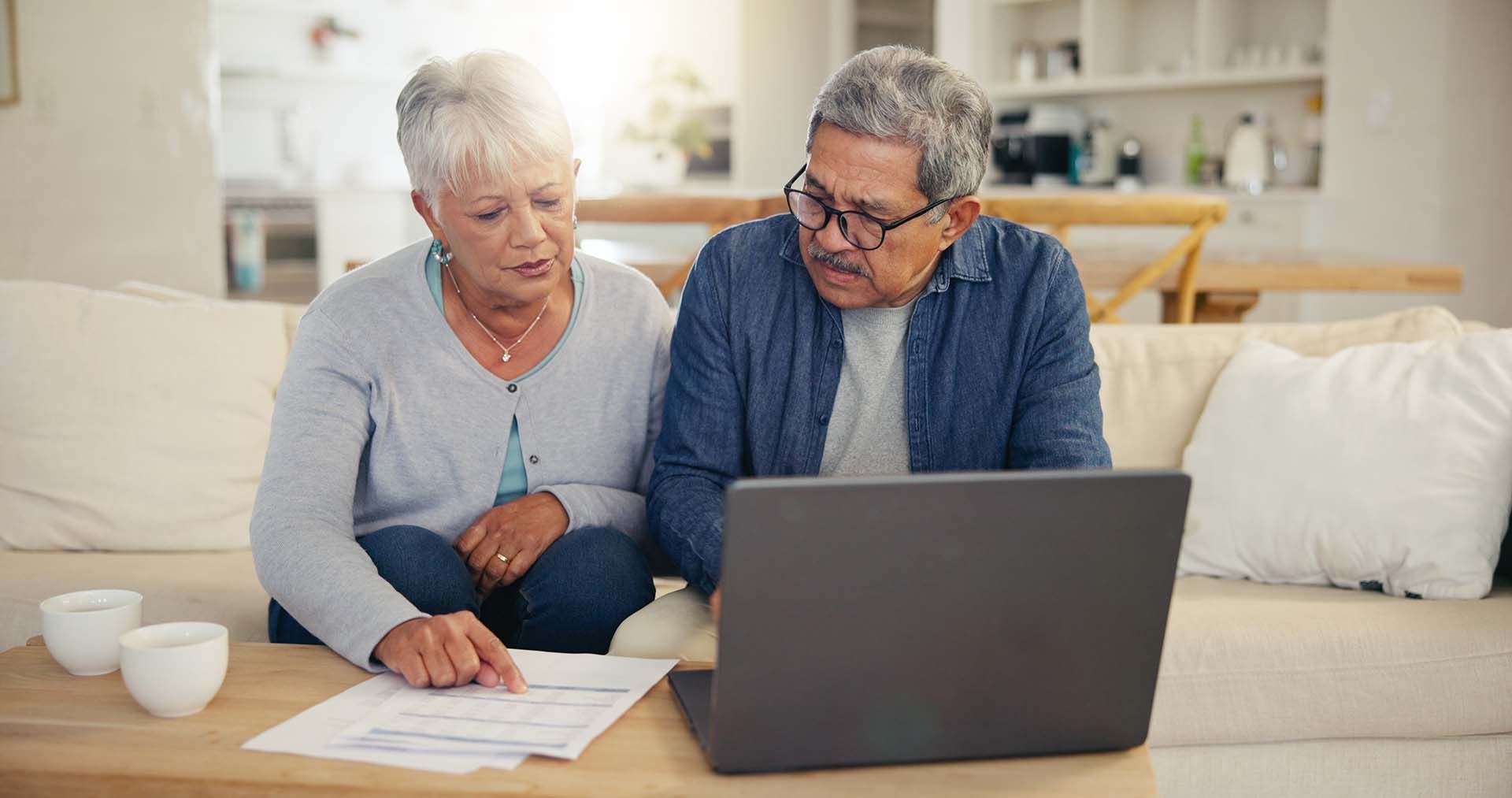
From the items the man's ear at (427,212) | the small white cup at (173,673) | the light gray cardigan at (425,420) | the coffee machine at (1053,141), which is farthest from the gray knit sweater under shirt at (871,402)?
the coffee machine at (1053,141)

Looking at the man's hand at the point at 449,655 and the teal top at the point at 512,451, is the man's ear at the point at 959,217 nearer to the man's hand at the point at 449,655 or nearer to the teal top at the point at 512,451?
the teal top at the point at 512,451

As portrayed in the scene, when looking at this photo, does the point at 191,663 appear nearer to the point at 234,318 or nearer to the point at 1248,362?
the point at 234,318

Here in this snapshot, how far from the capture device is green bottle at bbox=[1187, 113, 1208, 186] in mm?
5238

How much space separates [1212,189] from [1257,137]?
25 cm

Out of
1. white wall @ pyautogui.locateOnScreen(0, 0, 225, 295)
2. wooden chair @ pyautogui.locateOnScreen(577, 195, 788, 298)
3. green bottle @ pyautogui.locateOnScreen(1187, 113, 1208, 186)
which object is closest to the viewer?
wooden chair @ pyautogui.locateOnScreen(577, 195, 788, 298)

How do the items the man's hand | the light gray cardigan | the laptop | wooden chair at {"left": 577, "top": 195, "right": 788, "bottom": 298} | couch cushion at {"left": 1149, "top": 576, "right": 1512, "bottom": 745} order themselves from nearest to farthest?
the laptop, the man's hand, the light gray cardigan, couch cushion at {"left": 1149, "top": 576, "right": 1512, "bottom": 745}, wooden chair at {"left": 577, "top": 195, "right": 788, "bottom": 298}

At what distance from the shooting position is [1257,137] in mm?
4930

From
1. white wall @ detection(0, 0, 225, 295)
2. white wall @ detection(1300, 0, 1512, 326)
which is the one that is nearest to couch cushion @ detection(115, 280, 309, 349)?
white wall @ detection(0, 0, 225, 295)

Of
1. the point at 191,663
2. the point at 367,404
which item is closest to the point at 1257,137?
the point at 367,404

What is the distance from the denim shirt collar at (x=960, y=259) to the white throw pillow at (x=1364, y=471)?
2.16 ft

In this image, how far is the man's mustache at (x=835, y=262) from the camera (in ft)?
4.80

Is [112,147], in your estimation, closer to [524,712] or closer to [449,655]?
[449,655]

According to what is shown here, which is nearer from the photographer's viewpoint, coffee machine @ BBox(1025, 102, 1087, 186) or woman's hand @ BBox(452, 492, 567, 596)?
woman's hand @ BBox(452, 492, 567, 596)

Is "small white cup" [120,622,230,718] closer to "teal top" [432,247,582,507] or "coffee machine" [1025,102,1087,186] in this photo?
"teal top" [432,247,582,507]
